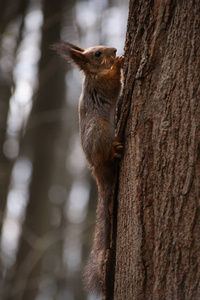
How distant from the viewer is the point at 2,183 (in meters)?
6.56

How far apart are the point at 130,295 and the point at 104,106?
1505 mm

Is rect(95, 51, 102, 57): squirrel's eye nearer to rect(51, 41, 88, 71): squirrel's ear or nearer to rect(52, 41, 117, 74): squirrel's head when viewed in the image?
rect(52, 41, 117, 74): squirrel's head

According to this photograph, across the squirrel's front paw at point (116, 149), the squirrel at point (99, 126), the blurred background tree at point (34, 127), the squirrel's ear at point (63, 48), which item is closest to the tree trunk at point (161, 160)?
the squirrel's front paw at point (116, 149)

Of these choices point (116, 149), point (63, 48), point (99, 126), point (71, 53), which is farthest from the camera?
point (71, 53)

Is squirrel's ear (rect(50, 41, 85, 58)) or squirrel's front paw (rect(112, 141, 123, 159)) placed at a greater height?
squirrel's ear (rect(50, 41, 85, 58))

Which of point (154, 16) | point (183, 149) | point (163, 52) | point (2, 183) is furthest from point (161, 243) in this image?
point (2, 183)

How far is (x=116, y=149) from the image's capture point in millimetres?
2271

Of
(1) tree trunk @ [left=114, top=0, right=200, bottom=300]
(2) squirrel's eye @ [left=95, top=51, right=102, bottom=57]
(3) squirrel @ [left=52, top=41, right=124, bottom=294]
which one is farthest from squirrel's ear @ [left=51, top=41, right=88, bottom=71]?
(1) tree trunk @ [left=114, top=0, right=200, bottom=300]

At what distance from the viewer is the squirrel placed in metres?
2.36

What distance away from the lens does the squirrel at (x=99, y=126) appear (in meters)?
2.36

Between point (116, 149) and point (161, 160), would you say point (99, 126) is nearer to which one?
point (116, 149)

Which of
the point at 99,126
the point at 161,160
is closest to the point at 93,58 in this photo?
the point at 99,126

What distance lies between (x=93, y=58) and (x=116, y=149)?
4.37 ft

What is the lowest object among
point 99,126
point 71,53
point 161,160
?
point 161,160
